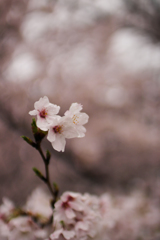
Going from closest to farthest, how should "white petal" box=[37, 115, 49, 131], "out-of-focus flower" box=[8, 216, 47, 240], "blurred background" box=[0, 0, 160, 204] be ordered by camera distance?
"white petal" box=[37, 115, 49, 131] < "out-of-focus flower" box=[8, 216, 47, 240] < "blurred background" box=[0, 0, 160, 204]

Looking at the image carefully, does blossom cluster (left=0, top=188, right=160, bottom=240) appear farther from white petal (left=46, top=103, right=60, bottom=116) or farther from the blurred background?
the blurred background

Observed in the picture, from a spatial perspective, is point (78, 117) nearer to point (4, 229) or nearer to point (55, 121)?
point (55, 121)

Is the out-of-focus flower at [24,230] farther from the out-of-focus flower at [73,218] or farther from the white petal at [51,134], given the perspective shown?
the white petal at [51,134]

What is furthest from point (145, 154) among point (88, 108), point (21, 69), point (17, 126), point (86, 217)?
point (86, 217)

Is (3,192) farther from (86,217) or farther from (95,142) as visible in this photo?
(86,217)

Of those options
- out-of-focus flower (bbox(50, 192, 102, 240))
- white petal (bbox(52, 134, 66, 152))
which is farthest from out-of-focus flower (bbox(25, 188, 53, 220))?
white petal (bbox(52, 134, 66, 152))

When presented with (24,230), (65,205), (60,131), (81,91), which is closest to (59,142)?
(60,131)

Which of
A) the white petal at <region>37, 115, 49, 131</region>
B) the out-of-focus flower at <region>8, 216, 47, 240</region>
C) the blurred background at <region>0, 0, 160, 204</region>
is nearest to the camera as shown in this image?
the white petal at <region>37, 115, 49, 131</region>

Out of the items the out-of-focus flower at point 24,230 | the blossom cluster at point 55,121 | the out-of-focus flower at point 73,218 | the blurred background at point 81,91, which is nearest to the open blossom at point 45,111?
the blossom cluster at point 55,121
